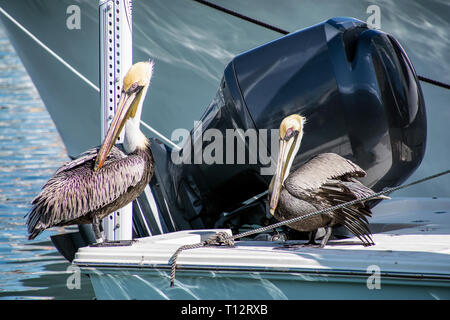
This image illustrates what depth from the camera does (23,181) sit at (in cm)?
960

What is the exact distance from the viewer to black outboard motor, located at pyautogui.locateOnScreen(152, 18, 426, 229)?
117 inches

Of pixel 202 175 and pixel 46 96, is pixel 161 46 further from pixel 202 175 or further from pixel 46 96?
pixel 202 175

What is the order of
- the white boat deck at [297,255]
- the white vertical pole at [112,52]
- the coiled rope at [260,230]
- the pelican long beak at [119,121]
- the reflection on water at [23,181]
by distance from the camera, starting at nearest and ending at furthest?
the white boat deck at [297,255] < the coiled rope at [260,230] < the pelican long beak at [119,121] < the white vertical pole at [112,52] < the reflection on water at [23,181]

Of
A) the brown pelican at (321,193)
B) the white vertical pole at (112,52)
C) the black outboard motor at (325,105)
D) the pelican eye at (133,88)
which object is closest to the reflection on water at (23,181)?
the white vertical pole at (112,52)

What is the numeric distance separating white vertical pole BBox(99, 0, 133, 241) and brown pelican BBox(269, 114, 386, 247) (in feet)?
3.73

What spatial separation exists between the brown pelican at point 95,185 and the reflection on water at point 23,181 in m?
1.54

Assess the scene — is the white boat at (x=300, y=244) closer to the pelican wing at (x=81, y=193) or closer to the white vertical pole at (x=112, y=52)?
the pelican wing at (x=81, y=193)

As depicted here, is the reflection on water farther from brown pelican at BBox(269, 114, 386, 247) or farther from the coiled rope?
brown pelican at BBox(269, 114, 386, 247)

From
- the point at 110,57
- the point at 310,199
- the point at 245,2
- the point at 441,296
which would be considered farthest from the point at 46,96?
the point at 441,296

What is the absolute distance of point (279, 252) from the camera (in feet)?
7.98

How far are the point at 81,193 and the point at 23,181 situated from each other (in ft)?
23.7

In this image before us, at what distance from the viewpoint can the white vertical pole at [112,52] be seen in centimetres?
356

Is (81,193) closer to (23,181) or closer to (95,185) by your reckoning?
(95,185)

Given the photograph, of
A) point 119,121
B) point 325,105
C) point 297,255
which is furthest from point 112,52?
point 297,255
